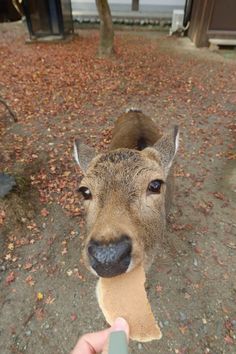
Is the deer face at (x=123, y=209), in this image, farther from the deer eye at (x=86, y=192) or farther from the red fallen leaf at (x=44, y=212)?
the red fallen leaf at (x=44, y=212)

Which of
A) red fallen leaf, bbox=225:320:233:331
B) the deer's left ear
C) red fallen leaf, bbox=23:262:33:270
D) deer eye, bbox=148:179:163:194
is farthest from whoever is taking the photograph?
red fallen leaf, bbox=23:262:33:270

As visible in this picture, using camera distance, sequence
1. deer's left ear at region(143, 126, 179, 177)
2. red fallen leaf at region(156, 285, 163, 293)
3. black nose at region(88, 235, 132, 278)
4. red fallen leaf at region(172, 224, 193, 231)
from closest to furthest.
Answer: black nose at region(88, 235, 132, 278), deer's left ear at region(143, 126, 179, 177), red fallen leaf at region(156, 285, 163, 293), red fallen leaf at region(172, 224, 193, 231)

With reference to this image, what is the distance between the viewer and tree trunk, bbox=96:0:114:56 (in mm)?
12064

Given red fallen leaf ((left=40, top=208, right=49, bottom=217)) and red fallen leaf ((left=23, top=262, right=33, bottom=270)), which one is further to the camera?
red fallen leaf ((left=40, top=208, right=49, bottom=217))

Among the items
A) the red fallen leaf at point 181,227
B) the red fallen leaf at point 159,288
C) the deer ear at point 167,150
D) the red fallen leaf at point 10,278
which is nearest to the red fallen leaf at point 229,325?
the red fallen leaf at point 159,288

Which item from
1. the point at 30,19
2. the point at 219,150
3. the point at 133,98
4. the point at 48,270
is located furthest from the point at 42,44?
the point at 48,270

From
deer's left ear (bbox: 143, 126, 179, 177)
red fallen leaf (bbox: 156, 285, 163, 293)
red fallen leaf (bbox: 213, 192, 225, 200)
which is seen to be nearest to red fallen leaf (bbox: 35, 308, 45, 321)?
red fallen leaf (bbox: 156, 285, 163, 293)

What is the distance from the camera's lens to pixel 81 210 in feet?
18.7

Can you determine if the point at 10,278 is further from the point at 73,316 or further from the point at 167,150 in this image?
the point at 167,150

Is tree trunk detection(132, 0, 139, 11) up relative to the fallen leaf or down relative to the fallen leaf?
up

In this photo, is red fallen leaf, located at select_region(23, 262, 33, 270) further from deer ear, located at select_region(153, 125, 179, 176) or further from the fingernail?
the fingernail

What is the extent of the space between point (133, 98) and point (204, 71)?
4.28 m

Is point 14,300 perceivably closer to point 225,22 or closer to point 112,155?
point 112,155

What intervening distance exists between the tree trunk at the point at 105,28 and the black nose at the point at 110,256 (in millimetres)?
12086
